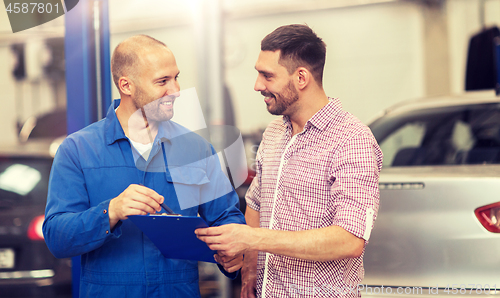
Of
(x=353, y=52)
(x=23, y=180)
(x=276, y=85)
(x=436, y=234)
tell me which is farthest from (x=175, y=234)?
(x=353, y=52)

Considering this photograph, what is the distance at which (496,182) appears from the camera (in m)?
2.07

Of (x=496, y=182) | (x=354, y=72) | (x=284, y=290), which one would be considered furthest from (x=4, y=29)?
(x=354, y=72)

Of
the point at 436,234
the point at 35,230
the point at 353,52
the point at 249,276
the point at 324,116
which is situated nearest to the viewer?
the point at 324,116

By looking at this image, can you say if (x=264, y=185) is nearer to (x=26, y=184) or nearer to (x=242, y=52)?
(x=26, y=184)

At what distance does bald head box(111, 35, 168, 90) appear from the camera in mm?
1577

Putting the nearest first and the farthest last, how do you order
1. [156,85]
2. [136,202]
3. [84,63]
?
[136,202]
[156,85]
[84,63]

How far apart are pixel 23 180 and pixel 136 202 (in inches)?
77.1

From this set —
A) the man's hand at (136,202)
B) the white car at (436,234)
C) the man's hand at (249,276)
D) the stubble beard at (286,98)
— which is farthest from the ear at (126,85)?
the white car at (436,234)

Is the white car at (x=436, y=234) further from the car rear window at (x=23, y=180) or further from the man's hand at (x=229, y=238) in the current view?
the car rear window at (x=23, y=180)

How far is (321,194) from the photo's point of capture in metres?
1.60

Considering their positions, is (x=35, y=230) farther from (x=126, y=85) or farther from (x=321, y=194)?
(x=321, y=194)

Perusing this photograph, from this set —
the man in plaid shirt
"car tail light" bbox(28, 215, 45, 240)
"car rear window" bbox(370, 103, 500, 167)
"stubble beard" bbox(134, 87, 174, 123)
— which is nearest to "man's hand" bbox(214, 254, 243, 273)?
the man in plaid shirt

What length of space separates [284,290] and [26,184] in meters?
2.02

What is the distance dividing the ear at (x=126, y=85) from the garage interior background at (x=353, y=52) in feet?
10.7
